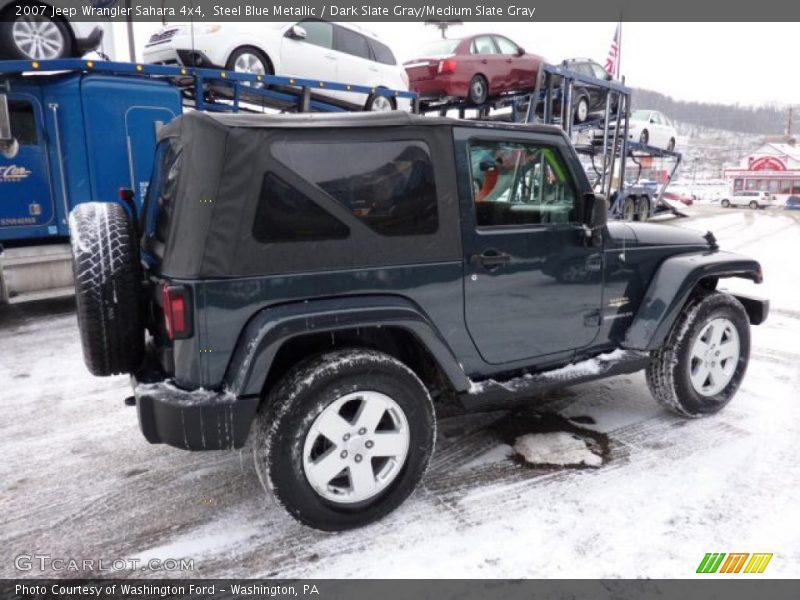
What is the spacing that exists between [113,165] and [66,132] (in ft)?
1.87

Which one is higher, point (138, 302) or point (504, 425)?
point (138, 302)

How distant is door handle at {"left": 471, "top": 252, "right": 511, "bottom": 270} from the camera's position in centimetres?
297

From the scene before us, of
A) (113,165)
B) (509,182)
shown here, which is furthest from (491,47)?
(509,182)

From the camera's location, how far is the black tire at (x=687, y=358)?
3727 millimetres

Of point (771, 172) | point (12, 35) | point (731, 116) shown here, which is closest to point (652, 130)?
point (12, 35)

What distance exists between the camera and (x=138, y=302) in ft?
8.93

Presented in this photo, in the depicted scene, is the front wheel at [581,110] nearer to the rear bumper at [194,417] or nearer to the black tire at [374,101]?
the black tire at [374,101]

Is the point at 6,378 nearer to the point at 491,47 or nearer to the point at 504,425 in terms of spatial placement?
the point at 504,425

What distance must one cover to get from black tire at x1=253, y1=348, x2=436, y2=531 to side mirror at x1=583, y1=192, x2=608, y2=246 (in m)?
1.37

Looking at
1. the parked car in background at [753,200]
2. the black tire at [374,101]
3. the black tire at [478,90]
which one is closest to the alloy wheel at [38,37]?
the black tire at [374,101]

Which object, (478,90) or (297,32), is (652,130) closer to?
(478,90)

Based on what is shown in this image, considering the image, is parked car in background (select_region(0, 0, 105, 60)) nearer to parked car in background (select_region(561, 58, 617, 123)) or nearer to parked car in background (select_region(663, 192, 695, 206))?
parked car in background (select_region(561, 58, 617, 123))

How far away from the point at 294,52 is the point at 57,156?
3.59 m

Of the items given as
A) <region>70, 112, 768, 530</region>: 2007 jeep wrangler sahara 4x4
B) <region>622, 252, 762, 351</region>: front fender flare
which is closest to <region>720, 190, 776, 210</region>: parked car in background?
<region>622, 252, 762, 351</region>: front fender flare
